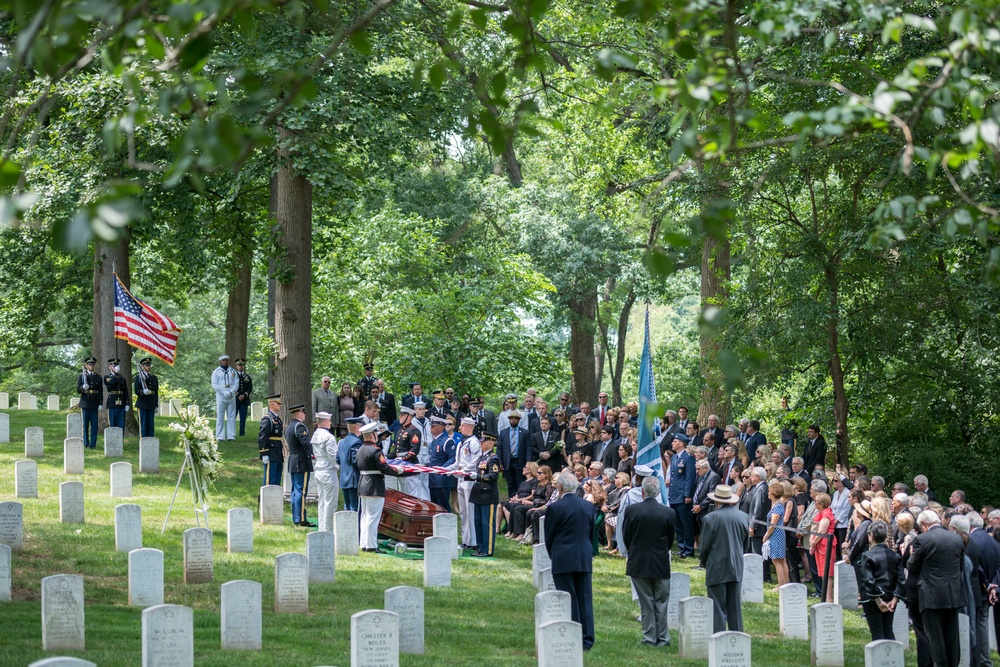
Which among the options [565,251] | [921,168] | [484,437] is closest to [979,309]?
[921,168]

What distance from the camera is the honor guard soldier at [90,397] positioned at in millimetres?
23719

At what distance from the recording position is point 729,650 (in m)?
10.4

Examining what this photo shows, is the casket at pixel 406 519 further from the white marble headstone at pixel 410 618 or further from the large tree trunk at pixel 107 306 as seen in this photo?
the large tree trunk at pixel 107 306

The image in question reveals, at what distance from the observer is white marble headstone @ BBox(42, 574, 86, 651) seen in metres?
10.5

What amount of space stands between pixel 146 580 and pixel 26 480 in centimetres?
729

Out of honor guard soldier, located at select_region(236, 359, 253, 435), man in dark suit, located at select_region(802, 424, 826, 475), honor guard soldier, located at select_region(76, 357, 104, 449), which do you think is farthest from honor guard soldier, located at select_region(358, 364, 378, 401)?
man in dark suit, located at select_region(802, 424, 826, 475)

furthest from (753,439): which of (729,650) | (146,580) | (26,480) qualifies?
(26,480)

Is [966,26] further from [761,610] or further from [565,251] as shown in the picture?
[565,251]

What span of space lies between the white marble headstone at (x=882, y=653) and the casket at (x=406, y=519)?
313 inches

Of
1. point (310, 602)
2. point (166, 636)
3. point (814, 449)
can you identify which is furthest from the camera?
point (814, 449)

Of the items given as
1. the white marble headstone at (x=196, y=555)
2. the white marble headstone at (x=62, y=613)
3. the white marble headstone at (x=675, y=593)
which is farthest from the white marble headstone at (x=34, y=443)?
the white marble headstone at (x=675, y=593)

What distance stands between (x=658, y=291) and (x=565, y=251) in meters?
3.23

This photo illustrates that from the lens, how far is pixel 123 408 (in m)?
24.8

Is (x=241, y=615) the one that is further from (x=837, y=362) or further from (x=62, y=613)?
(x=837, y=362)
